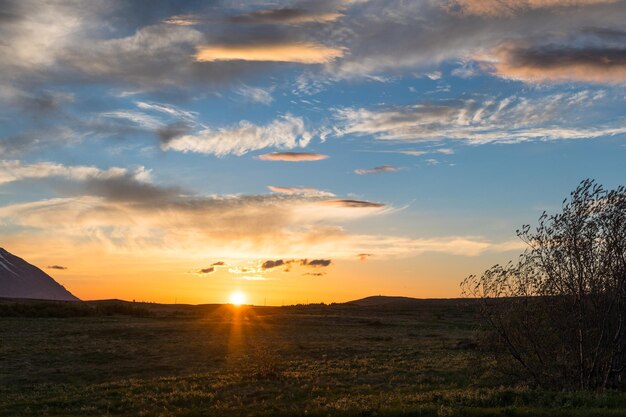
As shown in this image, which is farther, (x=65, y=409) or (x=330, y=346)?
(x=330, y=346)

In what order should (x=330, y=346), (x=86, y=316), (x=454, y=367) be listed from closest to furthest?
(x=454, y=367) → (x=330, y=346) → (x=86, y=316)

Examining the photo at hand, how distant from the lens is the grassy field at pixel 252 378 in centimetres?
2088

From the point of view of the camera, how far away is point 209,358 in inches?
1813

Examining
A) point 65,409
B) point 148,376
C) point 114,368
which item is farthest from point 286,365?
point 65,409

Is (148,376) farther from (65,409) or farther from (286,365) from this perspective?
(65,409)

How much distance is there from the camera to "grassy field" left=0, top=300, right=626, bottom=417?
2088 cm

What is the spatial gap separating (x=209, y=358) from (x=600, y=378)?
99.9ft

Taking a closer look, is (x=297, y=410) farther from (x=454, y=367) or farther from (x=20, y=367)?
(x=20, y=367)

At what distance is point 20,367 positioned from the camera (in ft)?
133

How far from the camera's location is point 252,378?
109 feet

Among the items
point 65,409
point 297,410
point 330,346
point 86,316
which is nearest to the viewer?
point 297,410

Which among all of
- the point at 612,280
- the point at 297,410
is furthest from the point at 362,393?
the point at 612,280

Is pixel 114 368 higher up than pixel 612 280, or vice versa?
pixel 612 280

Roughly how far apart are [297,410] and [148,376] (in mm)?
19439
